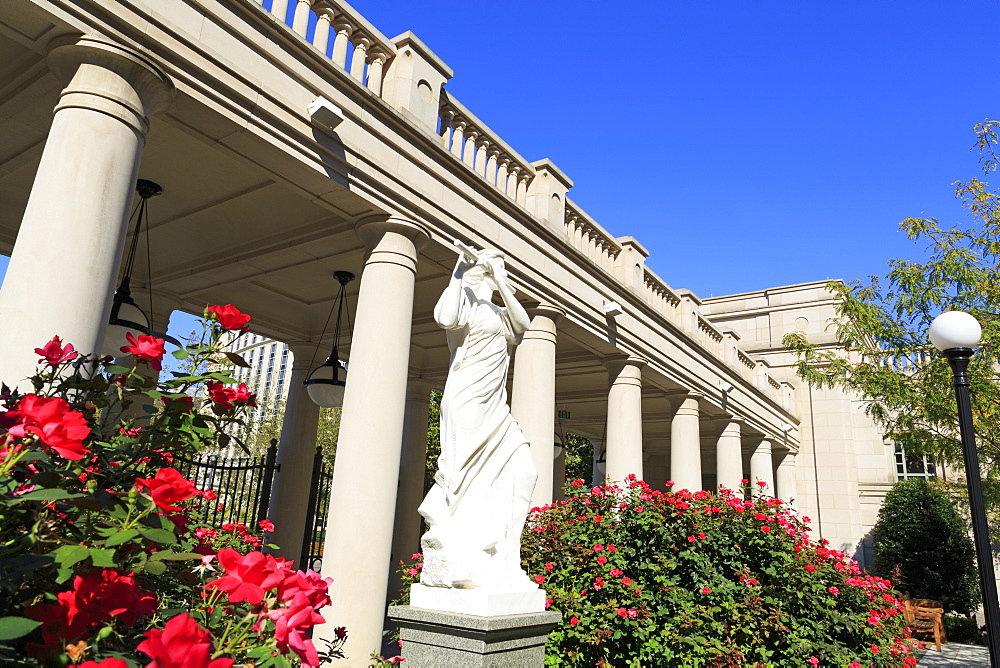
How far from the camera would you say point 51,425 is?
1.70 metres

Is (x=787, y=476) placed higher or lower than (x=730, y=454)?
higher

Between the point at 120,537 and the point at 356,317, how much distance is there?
19.1 ft

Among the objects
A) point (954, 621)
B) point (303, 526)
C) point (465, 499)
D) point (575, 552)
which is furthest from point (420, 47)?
point (954, 621)

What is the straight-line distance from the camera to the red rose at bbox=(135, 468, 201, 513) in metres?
1.83

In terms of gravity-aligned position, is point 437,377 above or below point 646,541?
above

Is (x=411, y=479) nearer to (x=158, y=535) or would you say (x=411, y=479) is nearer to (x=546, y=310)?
(x=546, y=310)

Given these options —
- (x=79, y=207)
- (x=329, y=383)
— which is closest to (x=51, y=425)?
(x=79, y=207)

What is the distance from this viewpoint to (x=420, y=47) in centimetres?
813

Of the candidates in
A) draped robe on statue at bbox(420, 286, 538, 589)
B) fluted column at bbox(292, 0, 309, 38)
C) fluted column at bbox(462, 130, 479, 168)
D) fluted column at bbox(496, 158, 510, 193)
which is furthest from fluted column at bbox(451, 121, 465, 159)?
draped robe on statue at bbox(420, 286, 538, 589)

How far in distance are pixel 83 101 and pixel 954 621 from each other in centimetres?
2302

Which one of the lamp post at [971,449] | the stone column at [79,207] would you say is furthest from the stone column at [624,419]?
the stone column at [79,207]

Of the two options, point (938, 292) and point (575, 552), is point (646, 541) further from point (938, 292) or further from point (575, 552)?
point (938, 292)

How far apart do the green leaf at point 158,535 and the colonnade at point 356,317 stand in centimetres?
349

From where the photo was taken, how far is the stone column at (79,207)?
15.0 ft
